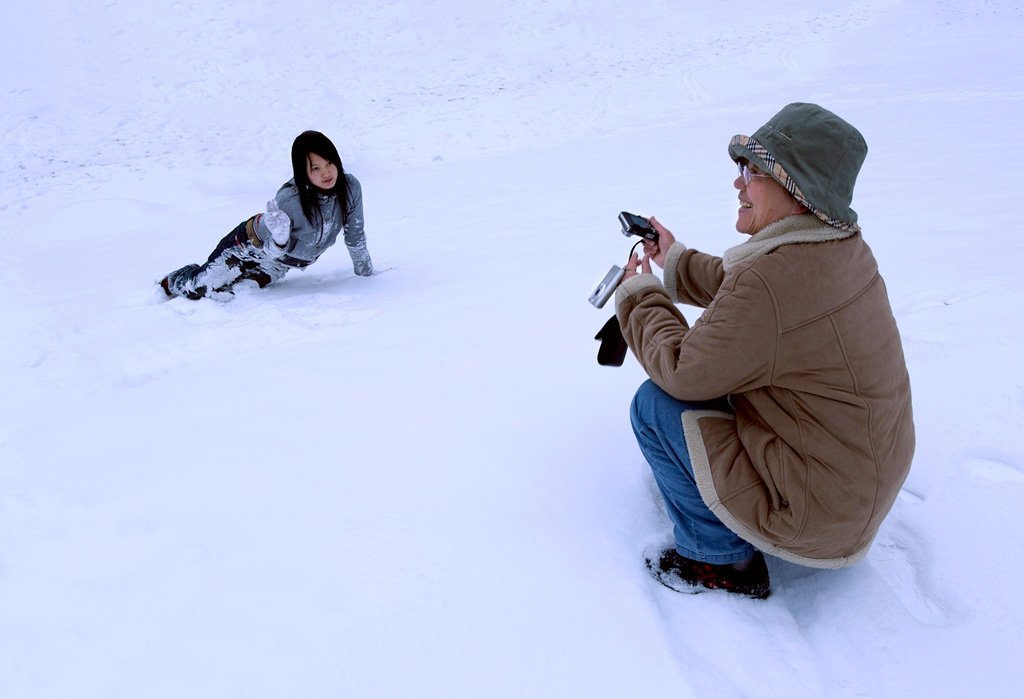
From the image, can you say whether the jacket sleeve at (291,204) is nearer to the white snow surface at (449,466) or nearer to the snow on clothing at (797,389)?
the white snow surface at (449,466)

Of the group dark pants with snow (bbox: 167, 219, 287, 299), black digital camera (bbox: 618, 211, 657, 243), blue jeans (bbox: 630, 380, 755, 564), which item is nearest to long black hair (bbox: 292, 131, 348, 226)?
dark pants with snow (bbox: 167, 219, 287, 299)

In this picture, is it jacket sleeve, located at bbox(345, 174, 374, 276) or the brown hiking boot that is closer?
the brown hiking boot

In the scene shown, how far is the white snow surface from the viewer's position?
5.27 ft

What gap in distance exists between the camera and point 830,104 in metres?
9.23

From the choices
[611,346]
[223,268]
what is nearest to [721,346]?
[611,346]

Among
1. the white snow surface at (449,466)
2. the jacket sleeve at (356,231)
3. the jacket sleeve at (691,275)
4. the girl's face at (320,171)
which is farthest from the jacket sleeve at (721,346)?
the jacket sleeve at (356,231)

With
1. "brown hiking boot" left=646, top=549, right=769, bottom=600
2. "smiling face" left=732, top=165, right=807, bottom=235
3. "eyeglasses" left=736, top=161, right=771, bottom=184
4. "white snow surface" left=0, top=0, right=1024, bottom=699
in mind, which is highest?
"eyeglasses" left=736, top=161, right=771, bottom=184

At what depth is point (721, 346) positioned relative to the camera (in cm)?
150

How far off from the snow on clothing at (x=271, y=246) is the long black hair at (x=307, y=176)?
0.08 ft

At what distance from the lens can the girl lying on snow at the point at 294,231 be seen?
3.69 meters

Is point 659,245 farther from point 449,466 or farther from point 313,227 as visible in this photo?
point 313,227

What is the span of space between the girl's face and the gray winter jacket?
123 millimetres

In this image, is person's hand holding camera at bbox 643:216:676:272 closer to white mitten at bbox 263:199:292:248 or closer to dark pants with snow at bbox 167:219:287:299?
white mitten at bbox 263:199:292:248

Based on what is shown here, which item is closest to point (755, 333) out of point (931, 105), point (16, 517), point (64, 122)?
point (16, 517)
